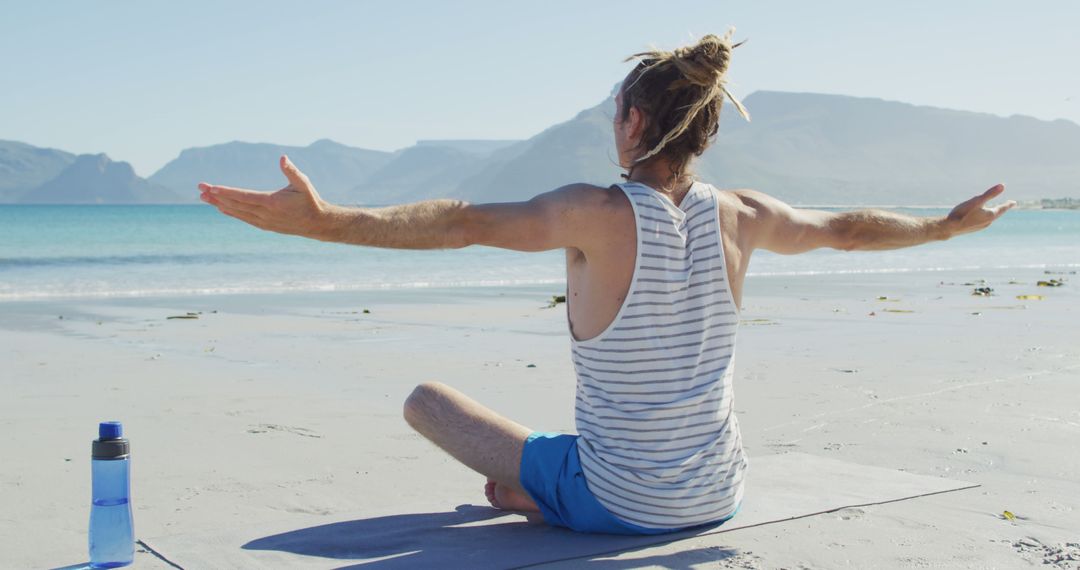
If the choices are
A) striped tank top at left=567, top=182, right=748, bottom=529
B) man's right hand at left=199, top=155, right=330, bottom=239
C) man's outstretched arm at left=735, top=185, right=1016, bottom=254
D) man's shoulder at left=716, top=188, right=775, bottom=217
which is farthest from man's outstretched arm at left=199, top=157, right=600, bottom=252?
man's outstretched arm at left=735, top=185, right=1016, bottom=254

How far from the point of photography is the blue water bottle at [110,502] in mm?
3248

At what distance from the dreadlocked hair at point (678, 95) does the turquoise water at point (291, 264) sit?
1479cm

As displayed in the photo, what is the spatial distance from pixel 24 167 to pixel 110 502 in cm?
20539

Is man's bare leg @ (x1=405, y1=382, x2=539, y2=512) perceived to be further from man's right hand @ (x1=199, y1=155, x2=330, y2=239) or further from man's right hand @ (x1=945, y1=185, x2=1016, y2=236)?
man's right hand @ (x1=945, y1=185, x2=1016, y2=236)

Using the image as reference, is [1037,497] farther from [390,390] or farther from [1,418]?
[1,418]

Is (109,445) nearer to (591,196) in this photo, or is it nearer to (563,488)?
(563,488)

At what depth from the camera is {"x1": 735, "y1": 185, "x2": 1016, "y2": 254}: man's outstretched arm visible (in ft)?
11.7

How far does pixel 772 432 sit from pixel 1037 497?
1.65m

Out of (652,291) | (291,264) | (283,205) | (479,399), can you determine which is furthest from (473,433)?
(291,264)

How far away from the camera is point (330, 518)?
4.00m

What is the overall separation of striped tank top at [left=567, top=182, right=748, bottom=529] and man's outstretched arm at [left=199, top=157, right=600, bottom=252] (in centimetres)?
22

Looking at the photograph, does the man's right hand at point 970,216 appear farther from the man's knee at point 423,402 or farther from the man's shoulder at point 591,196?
the man's knee at point 423,402

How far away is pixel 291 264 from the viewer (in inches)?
1030

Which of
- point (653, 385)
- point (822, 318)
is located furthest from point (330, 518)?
point (822, 318)
